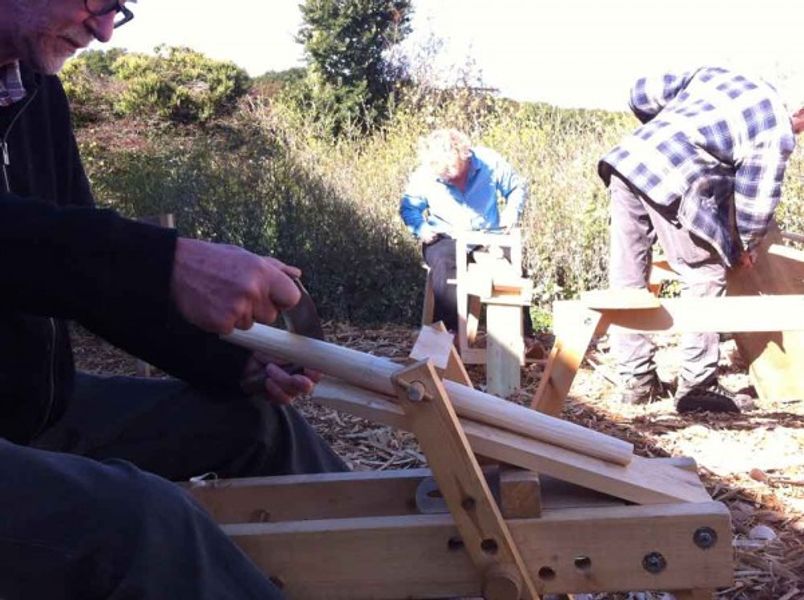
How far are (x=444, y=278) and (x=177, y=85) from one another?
11162 millimetres

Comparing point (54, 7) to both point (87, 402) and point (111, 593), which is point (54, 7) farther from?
point (111, 593)

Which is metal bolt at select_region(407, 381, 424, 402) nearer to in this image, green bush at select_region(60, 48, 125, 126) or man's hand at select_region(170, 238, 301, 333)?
man's hand at select_region(170, 238, 301, 333)

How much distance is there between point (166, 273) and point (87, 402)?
0.72m

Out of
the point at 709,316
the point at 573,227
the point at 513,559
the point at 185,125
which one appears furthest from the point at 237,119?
the point at 513,559

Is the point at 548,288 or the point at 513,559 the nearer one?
the point at 513,559

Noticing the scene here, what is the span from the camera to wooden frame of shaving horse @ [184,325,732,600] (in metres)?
1.62

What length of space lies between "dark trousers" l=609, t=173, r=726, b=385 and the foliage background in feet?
8.03

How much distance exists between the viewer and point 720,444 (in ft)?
15.8

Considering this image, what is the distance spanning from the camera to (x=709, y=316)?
4062 mm

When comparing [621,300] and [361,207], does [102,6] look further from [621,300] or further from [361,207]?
[361,207]

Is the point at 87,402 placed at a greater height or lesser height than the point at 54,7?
lesser

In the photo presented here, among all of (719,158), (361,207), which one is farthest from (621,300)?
(361,207)

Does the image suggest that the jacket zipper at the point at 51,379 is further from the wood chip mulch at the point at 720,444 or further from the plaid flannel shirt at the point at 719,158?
the plaid flannel shirt at the point at 719,158

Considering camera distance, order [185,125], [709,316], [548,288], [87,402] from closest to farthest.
→ 1. [87,402]
2. [709,316]
3. [548,288]
4. [185,125]
